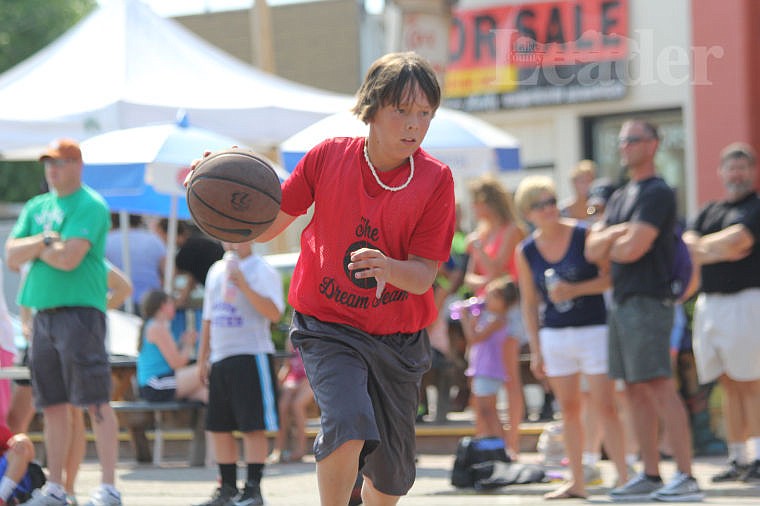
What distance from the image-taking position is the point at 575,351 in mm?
8820

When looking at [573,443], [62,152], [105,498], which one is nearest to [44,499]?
[105,498]

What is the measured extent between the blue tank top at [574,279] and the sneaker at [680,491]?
3.62 ft

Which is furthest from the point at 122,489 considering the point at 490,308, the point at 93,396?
the point at 490,308

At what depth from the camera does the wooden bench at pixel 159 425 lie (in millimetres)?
11477

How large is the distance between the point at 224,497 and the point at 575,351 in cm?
233

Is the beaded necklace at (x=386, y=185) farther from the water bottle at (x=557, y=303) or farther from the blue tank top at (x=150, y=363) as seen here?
the blue tank top at (x=150, y=363)

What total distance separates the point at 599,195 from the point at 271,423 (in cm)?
342

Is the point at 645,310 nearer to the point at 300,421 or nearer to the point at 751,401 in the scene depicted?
the point at 751,401

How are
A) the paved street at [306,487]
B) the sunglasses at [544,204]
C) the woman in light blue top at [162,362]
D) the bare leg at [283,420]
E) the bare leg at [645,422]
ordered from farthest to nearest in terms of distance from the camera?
the bare leg at [283,420]
the woman in light blue top at [162,362]
the sunglasses at [544,204]
the paved street at [306,487]
the bare leg at [645,422]

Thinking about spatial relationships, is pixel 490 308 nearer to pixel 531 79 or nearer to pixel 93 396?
pixel 93 396

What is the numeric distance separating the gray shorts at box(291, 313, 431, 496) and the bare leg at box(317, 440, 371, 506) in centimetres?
3

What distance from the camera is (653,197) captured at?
8609 millimetres

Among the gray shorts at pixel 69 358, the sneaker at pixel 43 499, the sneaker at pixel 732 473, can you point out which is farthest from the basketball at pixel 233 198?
the sneaker at pixel 732 473

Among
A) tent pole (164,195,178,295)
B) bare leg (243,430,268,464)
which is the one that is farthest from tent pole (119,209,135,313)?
bare leg (243,430,268,464)
